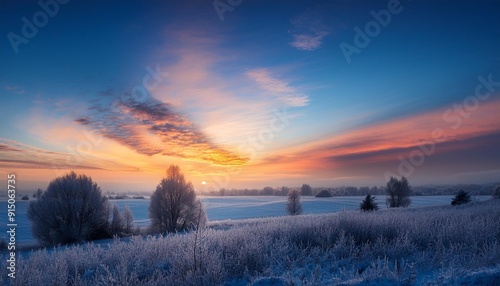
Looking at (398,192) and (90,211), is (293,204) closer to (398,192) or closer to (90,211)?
(398,192)

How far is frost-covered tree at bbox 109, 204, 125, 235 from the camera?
26953 millimetres

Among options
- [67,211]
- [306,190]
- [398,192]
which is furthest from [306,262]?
[306,190]

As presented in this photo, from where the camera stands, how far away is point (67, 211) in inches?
931

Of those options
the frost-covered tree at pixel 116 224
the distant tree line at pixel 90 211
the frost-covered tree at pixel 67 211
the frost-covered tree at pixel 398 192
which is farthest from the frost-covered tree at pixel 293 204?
the frost-covered tree at pixel 67 211

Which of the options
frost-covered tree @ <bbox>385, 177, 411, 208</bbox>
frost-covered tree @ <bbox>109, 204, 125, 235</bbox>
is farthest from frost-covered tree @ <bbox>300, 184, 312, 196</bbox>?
frost-covered tree @ <bbox>109, 204, 125, 235</bbox>

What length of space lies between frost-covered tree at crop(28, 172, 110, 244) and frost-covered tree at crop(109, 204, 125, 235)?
1658 millimetres

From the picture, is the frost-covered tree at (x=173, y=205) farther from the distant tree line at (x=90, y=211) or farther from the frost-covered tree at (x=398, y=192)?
the frost-covered tree at (x=398, y=192)

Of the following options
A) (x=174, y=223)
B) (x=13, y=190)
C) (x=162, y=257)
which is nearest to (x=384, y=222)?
(x=162, y=257)

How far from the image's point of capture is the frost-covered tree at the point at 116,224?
1061 inches

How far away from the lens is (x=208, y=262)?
18.8 ft

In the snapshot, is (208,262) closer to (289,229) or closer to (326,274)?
(326,274)

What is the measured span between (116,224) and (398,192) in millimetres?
46935

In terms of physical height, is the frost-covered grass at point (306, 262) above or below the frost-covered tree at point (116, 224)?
above

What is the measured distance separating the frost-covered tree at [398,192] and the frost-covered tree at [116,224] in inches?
1777
